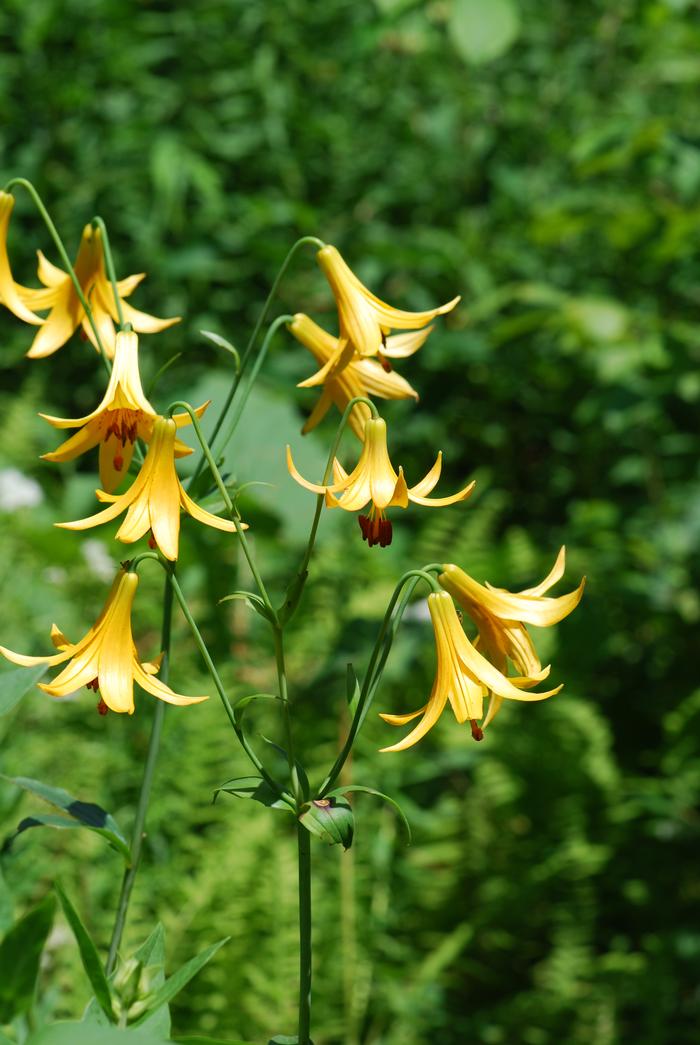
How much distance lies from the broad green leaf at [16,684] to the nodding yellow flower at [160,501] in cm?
11

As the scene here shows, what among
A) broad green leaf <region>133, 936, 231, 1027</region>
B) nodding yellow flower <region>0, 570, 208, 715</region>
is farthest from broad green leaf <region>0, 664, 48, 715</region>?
broad green leaf <region>133, 936, 231, 1027</region>

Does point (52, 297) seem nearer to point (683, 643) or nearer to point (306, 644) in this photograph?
point (306, 644)

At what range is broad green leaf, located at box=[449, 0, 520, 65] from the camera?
1794mm

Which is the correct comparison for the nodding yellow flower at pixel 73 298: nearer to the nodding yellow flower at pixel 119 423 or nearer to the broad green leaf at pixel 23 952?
the nodding yellow flower at pixel 119 423

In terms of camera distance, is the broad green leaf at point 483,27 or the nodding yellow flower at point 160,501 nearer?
the nodding yellow flower at point 160,501

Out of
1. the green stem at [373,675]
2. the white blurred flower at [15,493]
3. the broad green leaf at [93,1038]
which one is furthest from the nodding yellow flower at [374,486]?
the white blurred flower at [15,493]

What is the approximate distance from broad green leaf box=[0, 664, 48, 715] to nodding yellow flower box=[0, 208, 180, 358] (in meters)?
0.35

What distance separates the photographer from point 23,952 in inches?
27.5

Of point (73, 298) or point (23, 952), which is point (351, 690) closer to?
point (23, 952)

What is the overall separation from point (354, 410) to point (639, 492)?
6.37 feet

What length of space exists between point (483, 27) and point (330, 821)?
1.43 metres

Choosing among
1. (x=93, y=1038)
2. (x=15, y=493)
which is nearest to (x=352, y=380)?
(x=93, y=1038)

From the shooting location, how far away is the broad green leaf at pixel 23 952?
0.69m

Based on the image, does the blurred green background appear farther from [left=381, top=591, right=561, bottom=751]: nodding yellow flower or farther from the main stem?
[left=381, top=591, right=561, bottom=751]: nodding yellow flower
